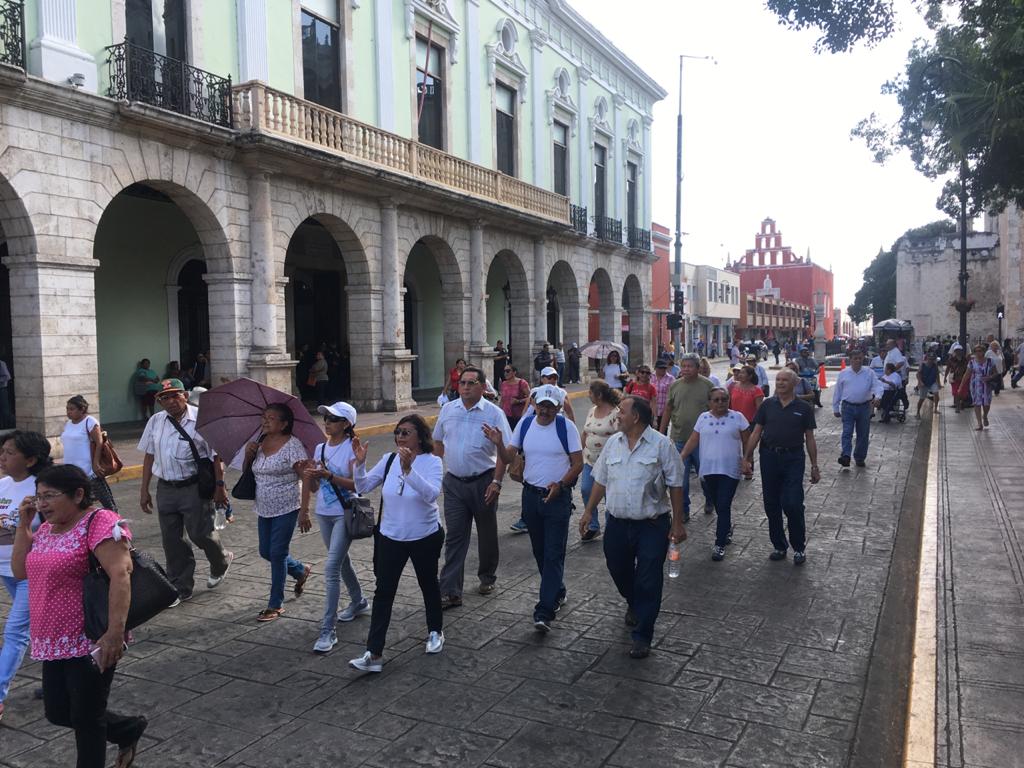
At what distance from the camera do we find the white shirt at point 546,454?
562cm

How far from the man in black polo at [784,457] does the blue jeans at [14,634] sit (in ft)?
17.6

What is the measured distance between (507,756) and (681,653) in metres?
1.58

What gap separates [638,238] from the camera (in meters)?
32.7

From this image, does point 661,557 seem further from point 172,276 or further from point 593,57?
point 593,57

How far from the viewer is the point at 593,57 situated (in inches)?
1137

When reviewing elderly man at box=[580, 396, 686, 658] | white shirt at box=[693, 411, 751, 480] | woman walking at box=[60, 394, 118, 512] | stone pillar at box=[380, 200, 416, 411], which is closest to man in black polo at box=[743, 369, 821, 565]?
white shirt at box=[693, 411, 751, 480]

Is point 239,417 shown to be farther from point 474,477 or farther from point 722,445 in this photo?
point 722,445

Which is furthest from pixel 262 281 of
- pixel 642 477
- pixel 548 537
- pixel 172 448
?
pixel 642 477

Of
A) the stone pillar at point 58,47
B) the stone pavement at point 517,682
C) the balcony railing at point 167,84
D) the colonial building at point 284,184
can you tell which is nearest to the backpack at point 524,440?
the stone pavement at point 517,682

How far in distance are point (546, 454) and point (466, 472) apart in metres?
0.64

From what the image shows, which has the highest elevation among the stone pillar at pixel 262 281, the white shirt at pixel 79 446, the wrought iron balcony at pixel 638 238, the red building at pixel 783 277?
the red building at pixel 783 277

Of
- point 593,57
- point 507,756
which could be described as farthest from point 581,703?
point 593,57

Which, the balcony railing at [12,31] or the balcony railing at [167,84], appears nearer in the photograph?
the balcony railing at [12,31]

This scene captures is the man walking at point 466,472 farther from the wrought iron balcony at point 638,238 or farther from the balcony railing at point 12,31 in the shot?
the wrought iron balcony at point 638,238
